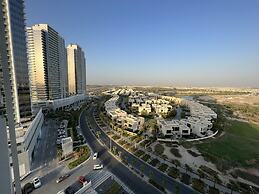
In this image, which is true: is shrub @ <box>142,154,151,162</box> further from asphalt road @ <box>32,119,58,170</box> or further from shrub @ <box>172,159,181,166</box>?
asphalt road @ <box>32,119,58,170</box>

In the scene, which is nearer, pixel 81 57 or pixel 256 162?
pixel 256 162

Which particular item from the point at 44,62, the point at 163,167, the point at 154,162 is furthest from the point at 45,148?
the point at 44,62

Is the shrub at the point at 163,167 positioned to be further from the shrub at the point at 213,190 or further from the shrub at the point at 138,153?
the shrub at the point at 213,190

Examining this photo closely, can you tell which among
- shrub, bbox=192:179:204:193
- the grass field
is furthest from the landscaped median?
the grass field

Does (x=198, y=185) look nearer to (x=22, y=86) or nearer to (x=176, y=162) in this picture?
(x=176, y=162)

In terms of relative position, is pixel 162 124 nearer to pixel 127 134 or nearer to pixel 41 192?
pixel 127 134

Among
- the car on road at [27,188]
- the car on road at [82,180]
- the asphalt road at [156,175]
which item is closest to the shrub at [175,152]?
the asphalt road at [156,175]

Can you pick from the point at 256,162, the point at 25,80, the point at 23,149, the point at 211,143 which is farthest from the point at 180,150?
the point at 25,80
